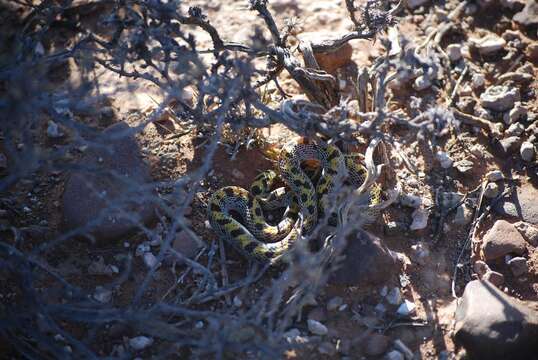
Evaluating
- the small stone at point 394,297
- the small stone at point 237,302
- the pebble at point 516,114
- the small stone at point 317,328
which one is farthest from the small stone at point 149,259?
the pebble at point 516,114

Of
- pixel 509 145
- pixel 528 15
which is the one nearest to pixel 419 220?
pixel 509 145

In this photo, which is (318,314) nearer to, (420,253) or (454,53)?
(420,253)

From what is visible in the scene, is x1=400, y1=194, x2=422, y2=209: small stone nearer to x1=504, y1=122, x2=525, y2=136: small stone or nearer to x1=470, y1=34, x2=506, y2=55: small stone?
x1=504, y1=122, x2=525, y2=136: small stone

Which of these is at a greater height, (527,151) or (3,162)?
(3,162)

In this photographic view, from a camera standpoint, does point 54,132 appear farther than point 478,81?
No

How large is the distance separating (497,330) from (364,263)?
105cm

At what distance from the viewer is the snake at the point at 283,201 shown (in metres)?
4.75

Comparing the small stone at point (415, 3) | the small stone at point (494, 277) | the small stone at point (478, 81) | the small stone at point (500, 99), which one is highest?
the small stone at point (415, 3)

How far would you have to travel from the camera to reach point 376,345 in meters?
4.22

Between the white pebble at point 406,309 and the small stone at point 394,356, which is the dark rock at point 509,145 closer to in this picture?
the white pebble at point 406,309

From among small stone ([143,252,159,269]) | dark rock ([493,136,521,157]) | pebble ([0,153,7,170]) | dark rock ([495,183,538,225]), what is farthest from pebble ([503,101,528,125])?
pebble ([0,153,7,170])

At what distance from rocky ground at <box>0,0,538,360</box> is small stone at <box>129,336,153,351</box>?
1 cm

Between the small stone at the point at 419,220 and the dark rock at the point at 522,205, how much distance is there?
65cm

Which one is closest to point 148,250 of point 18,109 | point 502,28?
point 18,109
